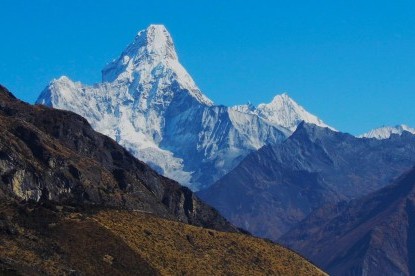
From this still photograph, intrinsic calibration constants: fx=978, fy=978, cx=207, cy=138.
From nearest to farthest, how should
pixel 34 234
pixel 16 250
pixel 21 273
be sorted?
pixel 21 273, pixel 16 250, pixel 34 234

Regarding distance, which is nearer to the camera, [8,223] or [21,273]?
[21,273]

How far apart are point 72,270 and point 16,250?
37.1 feet

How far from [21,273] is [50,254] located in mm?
29377

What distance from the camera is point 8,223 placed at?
197 m

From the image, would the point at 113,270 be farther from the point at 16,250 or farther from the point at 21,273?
the point at 21,273

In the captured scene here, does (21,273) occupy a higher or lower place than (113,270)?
lower

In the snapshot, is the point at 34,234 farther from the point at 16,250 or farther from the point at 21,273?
the point at 21,273

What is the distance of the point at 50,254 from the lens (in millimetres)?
192500

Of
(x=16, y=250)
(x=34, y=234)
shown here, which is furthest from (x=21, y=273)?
(x=34, y=234)

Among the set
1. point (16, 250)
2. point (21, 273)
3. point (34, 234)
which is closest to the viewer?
point (21, 273)

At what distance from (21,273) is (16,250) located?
23.8 meters

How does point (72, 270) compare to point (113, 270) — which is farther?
point (113, 270)

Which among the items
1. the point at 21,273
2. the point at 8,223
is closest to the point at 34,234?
the point at 8,223

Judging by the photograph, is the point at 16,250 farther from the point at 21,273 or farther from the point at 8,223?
the point at 21,273
